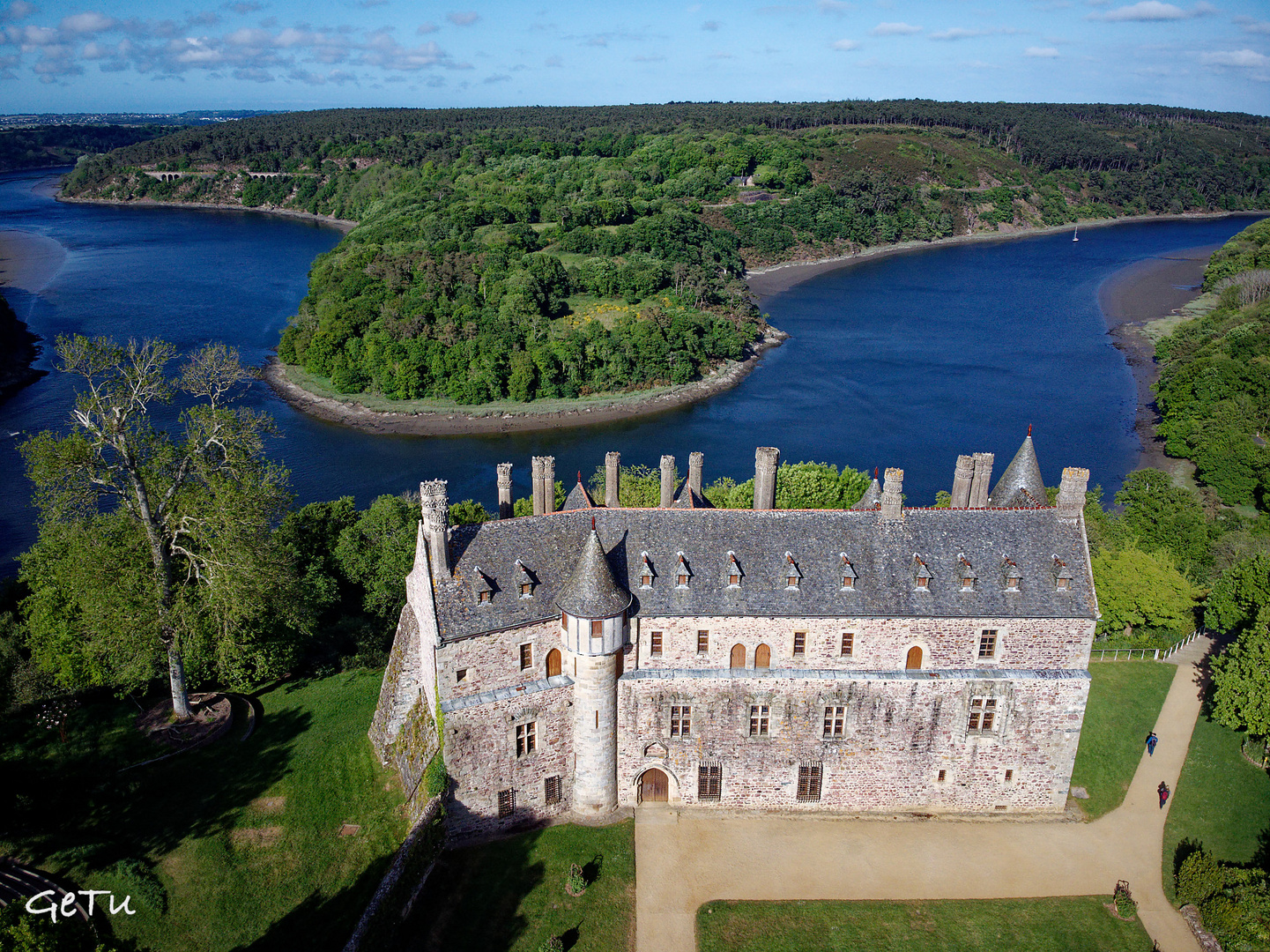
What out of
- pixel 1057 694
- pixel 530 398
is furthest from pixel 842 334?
pixel 1057 694

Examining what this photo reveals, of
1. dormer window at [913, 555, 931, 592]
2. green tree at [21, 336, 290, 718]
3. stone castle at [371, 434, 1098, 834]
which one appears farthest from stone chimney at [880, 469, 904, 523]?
green tree at [21, 336, 290, 718]

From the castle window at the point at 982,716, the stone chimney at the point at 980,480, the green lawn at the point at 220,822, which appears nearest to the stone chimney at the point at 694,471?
the stone chimney at the point at 980,480

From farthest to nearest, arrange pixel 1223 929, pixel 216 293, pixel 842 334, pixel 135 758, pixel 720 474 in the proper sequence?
pixel 216 293, pixel 842 334, pixel 720 474, pixel 135 758, pixel 1223 929

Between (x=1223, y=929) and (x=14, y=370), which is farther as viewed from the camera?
(x=14, y=370)

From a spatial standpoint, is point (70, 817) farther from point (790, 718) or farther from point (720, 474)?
point (720, 474)

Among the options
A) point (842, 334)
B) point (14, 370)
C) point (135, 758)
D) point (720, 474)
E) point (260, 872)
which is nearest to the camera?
point (260, 872)

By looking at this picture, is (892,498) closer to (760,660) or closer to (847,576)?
(847,576)
